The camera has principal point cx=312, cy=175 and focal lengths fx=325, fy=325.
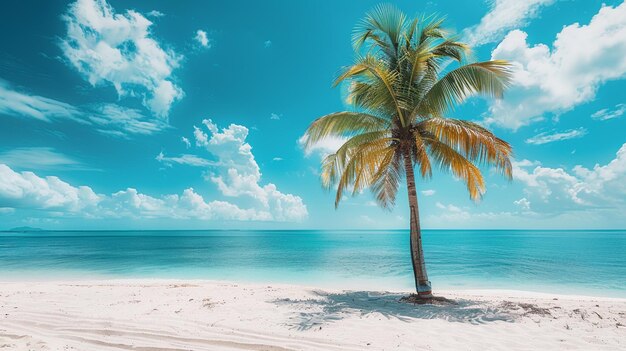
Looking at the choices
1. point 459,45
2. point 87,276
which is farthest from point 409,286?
point 87,276

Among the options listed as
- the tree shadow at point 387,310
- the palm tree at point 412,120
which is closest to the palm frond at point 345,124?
the palm tree at point 412,120

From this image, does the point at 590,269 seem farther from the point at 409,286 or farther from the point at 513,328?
the point at 513,328

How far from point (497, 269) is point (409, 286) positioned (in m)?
11.6

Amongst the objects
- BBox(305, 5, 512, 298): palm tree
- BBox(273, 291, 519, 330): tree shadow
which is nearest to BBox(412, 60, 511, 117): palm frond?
BBox(305, 5, 512, 298): palm tree

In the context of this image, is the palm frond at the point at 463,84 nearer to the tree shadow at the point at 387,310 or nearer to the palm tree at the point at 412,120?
the palm tree at the point at 412,120

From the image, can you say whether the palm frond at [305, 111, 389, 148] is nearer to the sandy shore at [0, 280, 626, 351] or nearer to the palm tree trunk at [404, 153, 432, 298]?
the palm tree trunk at [404, 153, 432, 298]

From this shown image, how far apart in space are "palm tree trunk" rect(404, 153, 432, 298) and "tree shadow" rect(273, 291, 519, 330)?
58cm

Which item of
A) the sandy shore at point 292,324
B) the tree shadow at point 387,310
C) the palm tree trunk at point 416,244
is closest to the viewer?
the sandy shore at point 292,324

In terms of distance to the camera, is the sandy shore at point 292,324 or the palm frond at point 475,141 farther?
the palm frond at point 475,141

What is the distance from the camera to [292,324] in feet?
20.5

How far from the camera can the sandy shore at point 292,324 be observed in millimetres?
5176

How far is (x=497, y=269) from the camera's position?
78.6 ft

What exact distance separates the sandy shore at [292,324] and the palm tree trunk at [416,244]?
83 cm

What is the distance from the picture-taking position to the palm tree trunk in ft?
29.0
